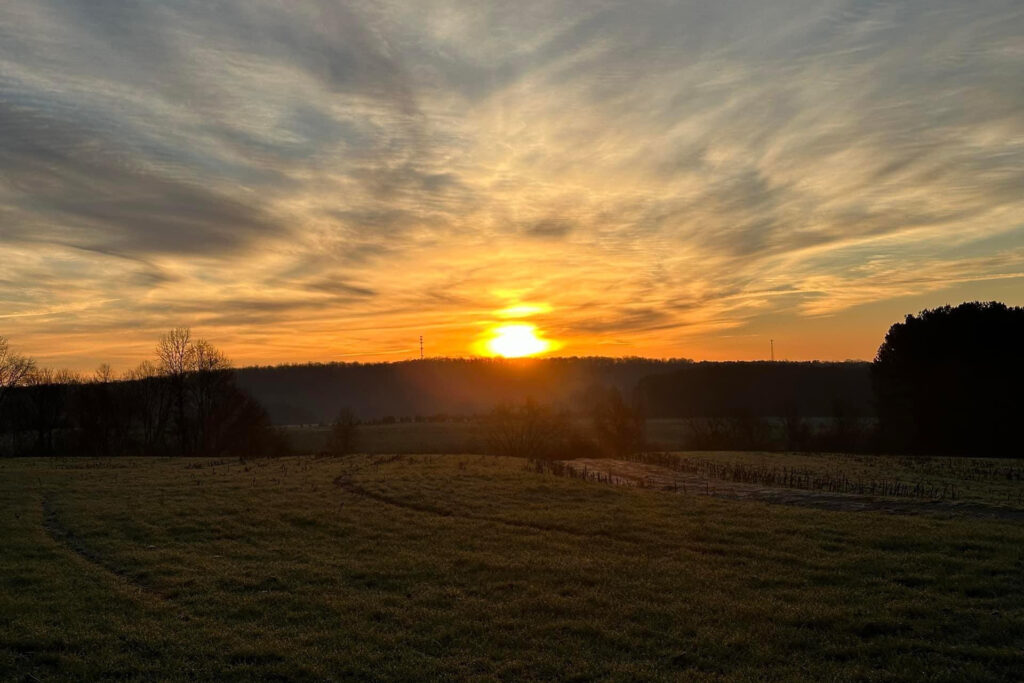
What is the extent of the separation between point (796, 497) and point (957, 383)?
60157mm

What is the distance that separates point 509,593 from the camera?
1488 centimetres

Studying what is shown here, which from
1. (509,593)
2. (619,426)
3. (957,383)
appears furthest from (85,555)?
(957,383)

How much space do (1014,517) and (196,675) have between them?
26.4 metres

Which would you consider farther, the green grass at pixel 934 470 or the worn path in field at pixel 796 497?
the green grass at pixel 934 470

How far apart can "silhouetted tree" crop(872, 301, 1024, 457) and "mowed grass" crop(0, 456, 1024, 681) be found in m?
63.6

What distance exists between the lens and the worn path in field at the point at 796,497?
24.3 m

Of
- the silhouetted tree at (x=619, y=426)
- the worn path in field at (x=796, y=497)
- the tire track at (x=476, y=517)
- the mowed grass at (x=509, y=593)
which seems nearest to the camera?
the mowed grass at (x=509, y=593)

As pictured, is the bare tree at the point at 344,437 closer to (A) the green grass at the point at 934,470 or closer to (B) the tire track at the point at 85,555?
(A) the green grass at the point at 934,470

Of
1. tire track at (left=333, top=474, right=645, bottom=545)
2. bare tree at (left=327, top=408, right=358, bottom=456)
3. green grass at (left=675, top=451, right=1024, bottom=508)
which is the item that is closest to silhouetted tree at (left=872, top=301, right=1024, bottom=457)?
green grass at (left=675, top=451, right=1024, bottom=508)

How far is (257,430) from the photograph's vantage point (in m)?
94.7

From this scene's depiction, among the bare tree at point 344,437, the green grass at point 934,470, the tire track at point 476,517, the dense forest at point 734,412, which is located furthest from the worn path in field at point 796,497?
the bare tree at point 344,437

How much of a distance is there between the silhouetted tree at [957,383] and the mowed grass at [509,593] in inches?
2504

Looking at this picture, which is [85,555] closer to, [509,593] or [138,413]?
[509,593]

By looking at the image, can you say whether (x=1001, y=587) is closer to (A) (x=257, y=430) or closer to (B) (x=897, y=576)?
(B) (x=897, y=576)
